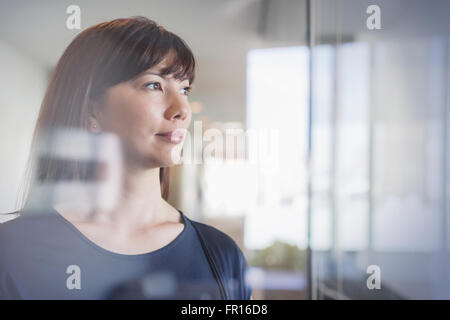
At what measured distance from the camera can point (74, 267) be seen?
2.85ft

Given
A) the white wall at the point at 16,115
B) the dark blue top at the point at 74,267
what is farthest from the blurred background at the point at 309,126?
the dark blue top at the point at 74,267

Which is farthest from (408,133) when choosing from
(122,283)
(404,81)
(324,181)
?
(122,283)

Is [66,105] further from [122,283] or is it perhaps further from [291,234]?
[291,234]

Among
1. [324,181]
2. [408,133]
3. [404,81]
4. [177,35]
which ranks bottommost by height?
[324,181]

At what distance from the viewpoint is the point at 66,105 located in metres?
0.86

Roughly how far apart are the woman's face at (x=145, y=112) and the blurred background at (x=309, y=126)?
56mm

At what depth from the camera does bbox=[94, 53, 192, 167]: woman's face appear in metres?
0.85

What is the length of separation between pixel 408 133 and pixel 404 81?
140mm

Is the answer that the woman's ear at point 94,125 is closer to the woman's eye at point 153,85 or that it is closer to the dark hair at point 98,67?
the dark hair at point 98,67

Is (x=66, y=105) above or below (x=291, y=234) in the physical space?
above

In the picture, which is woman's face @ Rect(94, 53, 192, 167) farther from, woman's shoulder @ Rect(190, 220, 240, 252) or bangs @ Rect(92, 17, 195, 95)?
woman's shoulder @ Rect(190, 220, 240, 252)

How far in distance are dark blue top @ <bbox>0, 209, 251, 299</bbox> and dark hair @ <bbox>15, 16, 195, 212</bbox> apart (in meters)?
0.11

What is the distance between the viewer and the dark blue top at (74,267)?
86 centimetres

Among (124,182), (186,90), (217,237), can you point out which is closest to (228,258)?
(217,237)
